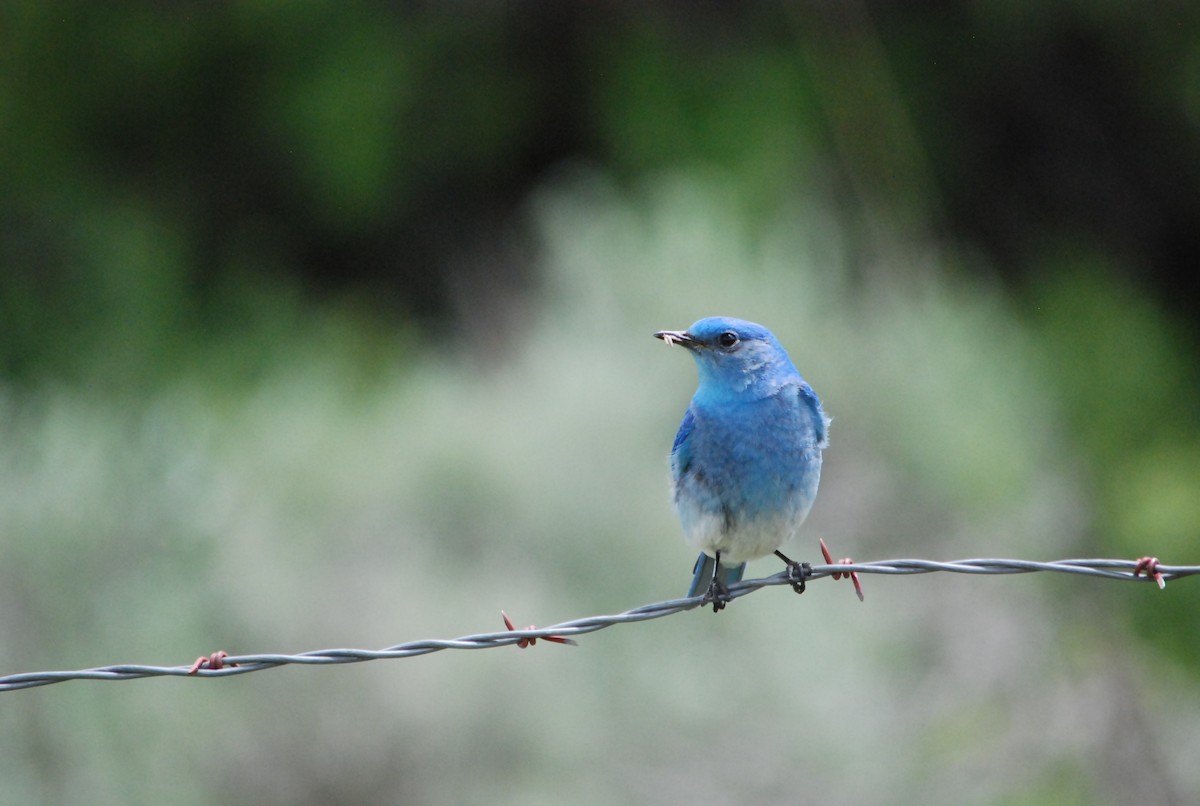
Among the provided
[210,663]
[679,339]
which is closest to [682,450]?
[679,339]

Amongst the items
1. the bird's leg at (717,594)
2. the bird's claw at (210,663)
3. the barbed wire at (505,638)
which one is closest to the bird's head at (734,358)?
the bird's leg at (717,594)

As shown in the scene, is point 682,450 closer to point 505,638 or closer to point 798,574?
point 798,574

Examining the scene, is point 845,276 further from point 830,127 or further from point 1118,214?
point 1118,214

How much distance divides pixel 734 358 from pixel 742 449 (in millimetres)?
296

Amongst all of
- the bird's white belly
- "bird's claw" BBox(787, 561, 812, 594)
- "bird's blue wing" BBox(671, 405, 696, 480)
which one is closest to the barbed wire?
"bird's claw" BBox(787, 561, 812, 594)

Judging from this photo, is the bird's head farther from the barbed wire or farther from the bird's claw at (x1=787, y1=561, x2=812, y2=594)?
the barbed wire

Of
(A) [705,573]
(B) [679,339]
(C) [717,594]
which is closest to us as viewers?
(C) [717,594]

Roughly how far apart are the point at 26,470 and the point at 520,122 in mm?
4823

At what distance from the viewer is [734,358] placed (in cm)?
422

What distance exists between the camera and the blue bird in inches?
160

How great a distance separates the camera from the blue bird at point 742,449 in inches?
160

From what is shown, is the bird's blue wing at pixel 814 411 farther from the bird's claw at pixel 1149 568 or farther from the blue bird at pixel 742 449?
the bird's claw at pixel 1149 568

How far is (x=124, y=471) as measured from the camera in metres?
7.86

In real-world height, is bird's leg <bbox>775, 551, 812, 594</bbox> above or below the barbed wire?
above
